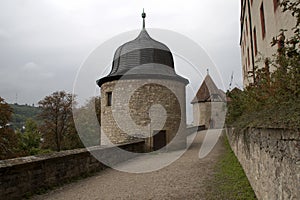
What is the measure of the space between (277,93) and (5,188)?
545cm

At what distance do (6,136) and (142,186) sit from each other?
1753 centimetres

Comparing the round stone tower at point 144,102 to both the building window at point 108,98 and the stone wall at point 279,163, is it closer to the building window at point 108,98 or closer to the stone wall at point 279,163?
the building window at point 108,98

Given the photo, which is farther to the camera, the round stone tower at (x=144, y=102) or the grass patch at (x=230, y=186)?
the round stone tower at (x=144, y=102)

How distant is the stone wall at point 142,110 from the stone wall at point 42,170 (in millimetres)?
5239

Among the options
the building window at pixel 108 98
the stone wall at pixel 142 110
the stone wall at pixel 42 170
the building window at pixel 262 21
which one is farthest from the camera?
the building window at pixel 108 98

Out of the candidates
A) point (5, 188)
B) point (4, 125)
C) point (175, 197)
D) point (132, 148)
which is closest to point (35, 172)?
point (5, 188)

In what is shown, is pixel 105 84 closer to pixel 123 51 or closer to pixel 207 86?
pixel 123 51

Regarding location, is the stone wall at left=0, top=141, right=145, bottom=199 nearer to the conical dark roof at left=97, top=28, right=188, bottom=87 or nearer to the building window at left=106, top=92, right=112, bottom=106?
the building window at left=106, top=92, right=112, bottom=106

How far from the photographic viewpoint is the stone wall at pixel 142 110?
14516 millimetres

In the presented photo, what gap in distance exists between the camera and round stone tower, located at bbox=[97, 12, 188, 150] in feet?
47.7

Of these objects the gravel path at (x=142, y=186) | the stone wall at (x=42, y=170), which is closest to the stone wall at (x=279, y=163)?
the gravel path at (x=142, y=186)

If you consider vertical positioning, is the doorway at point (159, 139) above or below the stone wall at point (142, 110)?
below

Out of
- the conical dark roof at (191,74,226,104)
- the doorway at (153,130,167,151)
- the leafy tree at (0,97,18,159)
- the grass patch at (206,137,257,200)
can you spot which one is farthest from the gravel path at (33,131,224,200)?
the conical dark roof at (191,74,226,104)

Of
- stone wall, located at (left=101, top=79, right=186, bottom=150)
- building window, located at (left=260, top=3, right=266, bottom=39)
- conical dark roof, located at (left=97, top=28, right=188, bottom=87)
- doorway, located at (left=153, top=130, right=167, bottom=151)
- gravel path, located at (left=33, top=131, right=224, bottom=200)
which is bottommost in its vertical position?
gravel path, located at (left=33, top=131, right=224, bottom=200)
